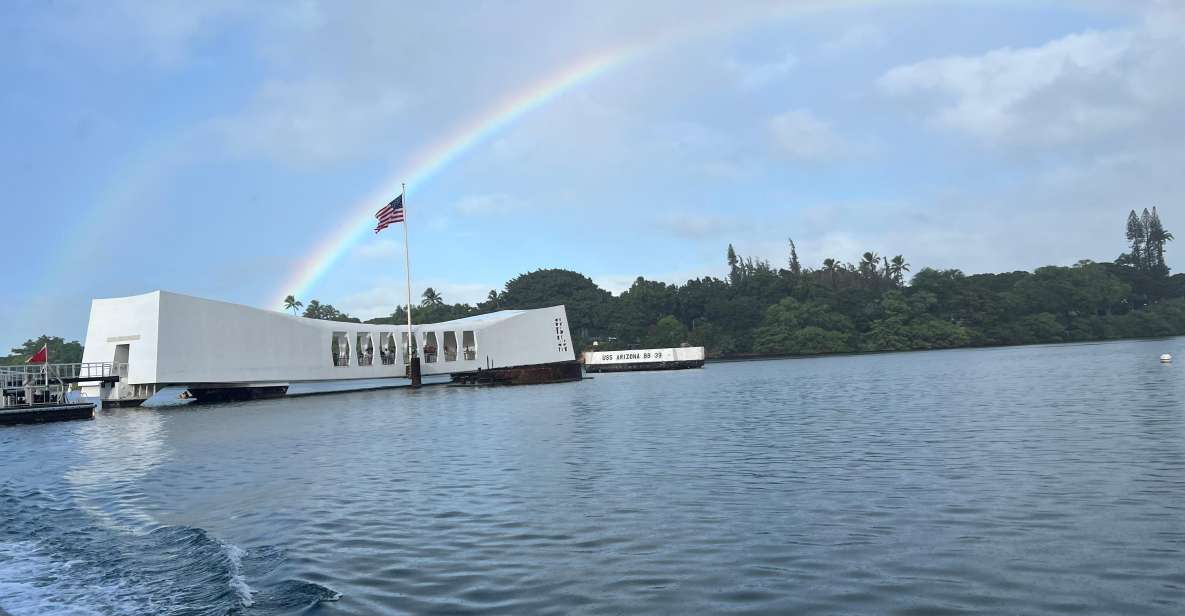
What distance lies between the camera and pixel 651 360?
102 meters

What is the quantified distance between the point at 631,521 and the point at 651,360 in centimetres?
9091

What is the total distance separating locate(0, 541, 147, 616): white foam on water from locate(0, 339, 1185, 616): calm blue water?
0.15 feet

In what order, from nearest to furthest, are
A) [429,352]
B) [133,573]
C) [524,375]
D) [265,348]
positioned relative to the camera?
[133,573] → [265,348] → [524,375] → [429,352]

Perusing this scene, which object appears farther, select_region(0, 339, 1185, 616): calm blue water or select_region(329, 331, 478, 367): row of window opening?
select_region(329, 331, 478, 367): row of window opening

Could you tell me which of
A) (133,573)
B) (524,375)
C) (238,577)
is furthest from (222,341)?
(238,577)

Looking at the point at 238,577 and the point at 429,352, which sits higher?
the point at 429,352

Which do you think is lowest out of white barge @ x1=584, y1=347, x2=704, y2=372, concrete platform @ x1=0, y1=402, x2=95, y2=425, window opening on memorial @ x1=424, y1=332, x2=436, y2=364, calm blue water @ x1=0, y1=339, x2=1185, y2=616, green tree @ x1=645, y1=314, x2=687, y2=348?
calm blue water @ x1=0, y1=339, x2=1185, y2=616

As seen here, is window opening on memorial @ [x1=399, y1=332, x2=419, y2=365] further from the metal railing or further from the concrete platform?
the concrete platform

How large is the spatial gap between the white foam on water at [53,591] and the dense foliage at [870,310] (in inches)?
4816

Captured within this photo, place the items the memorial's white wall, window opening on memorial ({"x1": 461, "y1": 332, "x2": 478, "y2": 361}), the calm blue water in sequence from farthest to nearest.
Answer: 1. window opening on memorial ({"x1": 461, "y1": 332, "x2": 478, "y2": 361})
2. the memorial's white wall
3. the calm blue water

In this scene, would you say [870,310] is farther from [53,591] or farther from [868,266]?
[53,591]

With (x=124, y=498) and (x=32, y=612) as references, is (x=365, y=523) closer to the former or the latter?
(x=32, y=612)

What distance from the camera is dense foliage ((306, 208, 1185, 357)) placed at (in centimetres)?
12812

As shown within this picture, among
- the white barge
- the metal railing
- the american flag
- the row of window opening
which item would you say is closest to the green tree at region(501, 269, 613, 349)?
the white barge
